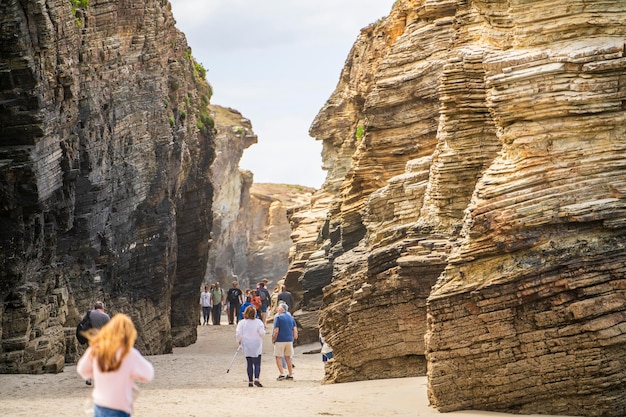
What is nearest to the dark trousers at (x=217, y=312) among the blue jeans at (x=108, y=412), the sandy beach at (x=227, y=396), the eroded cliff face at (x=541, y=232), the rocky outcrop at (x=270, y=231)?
the sandy beach at (x=227, y=396)

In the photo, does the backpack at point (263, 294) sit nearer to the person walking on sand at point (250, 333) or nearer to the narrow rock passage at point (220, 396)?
the narrow rock passage at point (220, 396)

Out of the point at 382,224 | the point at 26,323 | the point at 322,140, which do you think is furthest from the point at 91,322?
the point at 322,140

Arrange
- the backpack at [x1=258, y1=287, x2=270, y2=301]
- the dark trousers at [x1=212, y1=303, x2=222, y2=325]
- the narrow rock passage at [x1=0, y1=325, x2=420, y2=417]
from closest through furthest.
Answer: the narrow rock passage at [x1=0, y1=325, x2=420, y2=417] < the backpack at [x1=258, y1=287, x2=270, y2=301] < the dark trousers at [x1=212, y1=303, x2=222, y2=325]

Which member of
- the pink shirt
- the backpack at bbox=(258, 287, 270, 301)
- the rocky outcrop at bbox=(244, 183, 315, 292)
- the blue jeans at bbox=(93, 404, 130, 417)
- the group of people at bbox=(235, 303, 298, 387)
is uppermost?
the rocky outcrop at bbox=(244, 183, 315, 292)

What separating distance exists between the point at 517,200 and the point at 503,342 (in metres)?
2.31

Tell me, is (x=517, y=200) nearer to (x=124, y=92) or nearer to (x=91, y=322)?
(x=91, y=322)

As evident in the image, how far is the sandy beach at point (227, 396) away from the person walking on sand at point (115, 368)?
5695 millimetres

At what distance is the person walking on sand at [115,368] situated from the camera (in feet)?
34.7

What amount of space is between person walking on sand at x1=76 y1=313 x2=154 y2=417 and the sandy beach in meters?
5.70

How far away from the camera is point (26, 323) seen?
28.3 m

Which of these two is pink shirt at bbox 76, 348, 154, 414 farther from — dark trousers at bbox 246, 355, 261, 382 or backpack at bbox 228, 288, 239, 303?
backpack at bbox 228, 288, 239, 303

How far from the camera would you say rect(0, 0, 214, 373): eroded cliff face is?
2766cm

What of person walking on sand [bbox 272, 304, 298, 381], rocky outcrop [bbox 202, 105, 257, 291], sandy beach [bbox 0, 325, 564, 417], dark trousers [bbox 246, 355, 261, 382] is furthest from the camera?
rocky outcrop [bbox 202, 105, 257, 291]

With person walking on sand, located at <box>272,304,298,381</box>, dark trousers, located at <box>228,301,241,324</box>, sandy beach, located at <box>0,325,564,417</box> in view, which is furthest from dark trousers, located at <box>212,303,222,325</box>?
person walking on sand, located at <box>272,304,298,381</box>
